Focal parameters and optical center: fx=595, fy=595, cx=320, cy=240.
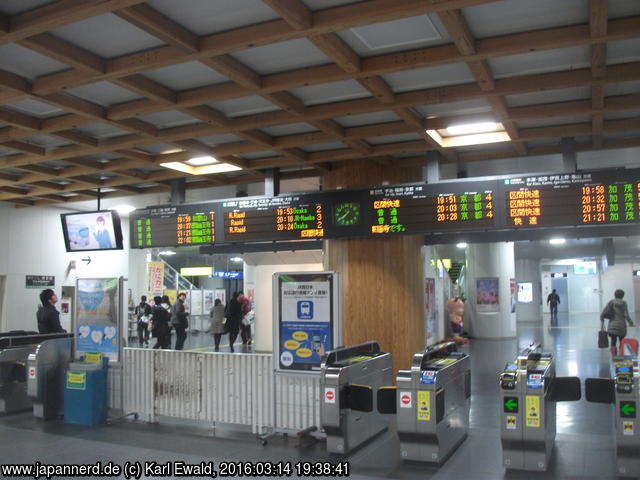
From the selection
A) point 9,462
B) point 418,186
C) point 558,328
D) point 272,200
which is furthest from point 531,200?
point 558,328

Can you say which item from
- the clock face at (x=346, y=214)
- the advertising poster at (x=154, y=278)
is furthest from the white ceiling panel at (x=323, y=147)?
the advertising poster at (x=154, y=278)

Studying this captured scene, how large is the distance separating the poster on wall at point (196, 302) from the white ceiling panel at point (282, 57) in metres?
19.1

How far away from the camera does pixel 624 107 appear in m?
6.18

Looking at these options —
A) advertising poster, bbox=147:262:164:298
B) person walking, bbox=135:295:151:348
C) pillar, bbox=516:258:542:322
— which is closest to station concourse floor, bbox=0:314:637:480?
person walking, bbox=135:295:151:348

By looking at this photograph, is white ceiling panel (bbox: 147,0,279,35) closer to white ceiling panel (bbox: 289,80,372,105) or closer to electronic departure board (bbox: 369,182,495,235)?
white ceiling panel (bbox: 289,80,372,105)

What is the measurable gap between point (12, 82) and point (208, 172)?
411 cm

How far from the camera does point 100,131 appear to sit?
752 centimetres

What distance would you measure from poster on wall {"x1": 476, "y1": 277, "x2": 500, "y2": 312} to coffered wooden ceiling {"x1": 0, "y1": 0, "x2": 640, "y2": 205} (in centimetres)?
1060

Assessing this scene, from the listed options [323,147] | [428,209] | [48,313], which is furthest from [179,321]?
[428,209]

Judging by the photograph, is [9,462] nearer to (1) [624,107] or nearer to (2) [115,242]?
(2) [115,242]

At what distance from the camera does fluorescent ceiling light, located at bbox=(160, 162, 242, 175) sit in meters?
9.12

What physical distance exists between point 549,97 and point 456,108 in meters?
0.98

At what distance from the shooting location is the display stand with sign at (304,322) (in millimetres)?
6730

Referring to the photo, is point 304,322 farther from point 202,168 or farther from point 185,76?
point 202,168
